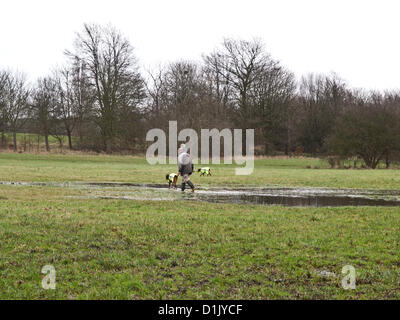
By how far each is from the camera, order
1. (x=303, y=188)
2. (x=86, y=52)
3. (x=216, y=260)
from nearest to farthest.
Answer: (x=216, y=260) < (x=303, y=188) < (x=86, y=52)

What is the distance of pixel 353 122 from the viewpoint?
45.3 m

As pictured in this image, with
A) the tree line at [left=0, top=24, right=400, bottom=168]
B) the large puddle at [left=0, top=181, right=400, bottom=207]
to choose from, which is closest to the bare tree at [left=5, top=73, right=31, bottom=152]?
the tree line at [left=0, top=24, right=400, bottom=168]

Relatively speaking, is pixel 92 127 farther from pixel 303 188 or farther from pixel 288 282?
pixel 288 282

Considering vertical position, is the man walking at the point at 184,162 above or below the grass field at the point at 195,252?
above

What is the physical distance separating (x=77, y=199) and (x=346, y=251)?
10100 millimetres

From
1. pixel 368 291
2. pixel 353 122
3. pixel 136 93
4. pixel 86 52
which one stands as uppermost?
pixel 86 52

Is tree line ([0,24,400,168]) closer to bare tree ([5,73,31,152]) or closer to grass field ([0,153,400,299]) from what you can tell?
bare tree ([5,73,31,152])

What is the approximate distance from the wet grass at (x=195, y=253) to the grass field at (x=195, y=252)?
2 cm

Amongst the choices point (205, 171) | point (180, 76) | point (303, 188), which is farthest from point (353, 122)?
point (180, 76)

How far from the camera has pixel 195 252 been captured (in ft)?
27.0

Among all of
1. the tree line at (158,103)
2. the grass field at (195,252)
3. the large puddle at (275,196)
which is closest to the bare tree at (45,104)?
the tree line at (158,103)

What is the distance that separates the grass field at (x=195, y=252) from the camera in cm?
635

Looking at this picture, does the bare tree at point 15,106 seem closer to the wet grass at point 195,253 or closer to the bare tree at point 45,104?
the bare tree at point 45,104

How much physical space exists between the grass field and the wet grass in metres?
0.02
